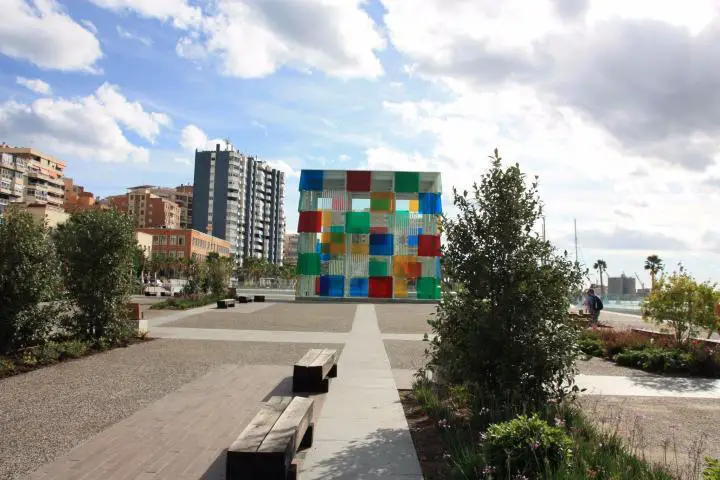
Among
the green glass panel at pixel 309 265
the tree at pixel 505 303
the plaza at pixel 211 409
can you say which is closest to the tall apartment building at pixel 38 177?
the green glass panel at pixel 309 265

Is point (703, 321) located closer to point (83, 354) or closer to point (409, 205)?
point (83, 354)

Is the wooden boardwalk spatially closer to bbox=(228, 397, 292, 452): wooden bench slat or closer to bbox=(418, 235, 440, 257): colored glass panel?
bbox=(228, 397, 292, 452): wooden bench slat

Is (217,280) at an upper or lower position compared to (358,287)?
upper

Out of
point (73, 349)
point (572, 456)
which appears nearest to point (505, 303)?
point (572, 456)

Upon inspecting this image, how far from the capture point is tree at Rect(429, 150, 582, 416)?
613 cm

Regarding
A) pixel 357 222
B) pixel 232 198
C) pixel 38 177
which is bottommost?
pixel 357 222

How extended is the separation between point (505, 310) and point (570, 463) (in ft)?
6.73

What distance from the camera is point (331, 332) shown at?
1827 cm

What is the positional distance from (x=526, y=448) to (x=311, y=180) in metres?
45.5

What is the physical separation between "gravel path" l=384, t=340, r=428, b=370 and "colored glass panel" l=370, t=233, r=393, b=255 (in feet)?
105

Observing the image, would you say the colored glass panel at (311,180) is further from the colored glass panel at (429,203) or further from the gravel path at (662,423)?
the gravel path at (662,423)

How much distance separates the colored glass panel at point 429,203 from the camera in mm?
49031

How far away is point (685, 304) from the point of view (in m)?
12.6

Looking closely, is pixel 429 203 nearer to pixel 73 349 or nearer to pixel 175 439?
pixel 73 349
